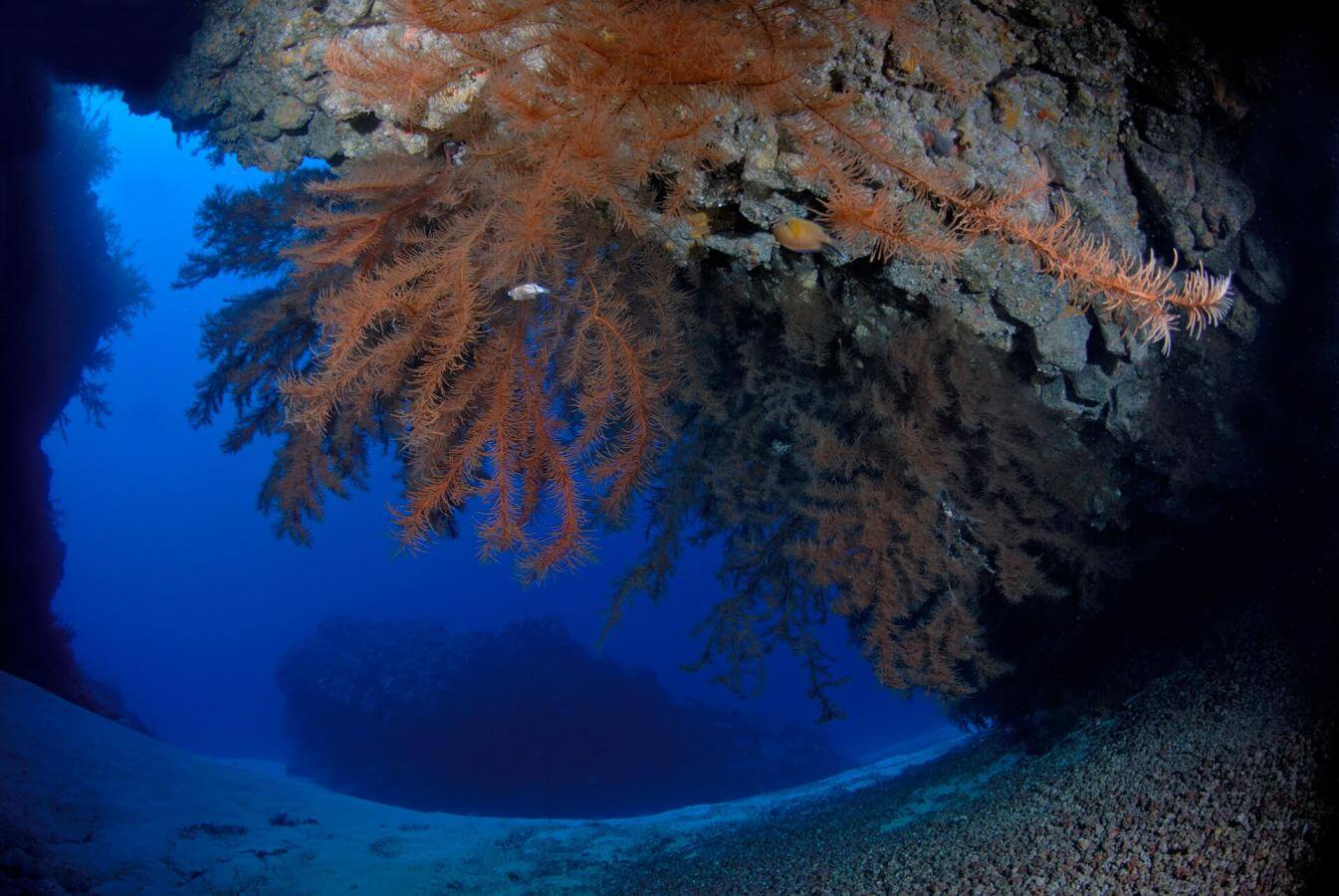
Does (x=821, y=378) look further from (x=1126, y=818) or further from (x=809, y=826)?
(x=809, y=826)

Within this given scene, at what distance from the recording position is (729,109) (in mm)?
2986

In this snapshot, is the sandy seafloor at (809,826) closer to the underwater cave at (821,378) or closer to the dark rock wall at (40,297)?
the underwater cave at (821,378)

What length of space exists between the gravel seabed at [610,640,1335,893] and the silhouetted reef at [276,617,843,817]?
41.7 ft

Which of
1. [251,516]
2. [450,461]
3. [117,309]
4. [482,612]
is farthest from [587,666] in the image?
[251,516]

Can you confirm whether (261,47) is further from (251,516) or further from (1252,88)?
(251,516)

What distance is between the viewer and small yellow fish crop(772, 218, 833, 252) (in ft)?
10.7

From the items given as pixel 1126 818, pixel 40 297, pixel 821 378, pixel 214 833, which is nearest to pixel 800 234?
pixel 821 378

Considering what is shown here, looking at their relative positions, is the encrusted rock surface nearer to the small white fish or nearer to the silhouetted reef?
the small white fish

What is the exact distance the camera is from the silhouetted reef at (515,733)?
15633 millimetres

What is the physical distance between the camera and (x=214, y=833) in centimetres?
498

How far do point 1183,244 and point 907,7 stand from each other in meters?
2.60

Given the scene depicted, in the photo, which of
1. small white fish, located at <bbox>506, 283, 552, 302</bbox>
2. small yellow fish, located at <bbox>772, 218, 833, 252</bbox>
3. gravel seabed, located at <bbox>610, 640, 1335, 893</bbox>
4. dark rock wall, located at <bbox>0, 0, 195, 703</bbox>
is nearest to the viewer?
gravel seabed, located at <bbox>610, 640, 1335, 893</bbox>

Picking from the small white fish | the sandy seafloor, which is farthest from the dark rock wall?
the small white fish

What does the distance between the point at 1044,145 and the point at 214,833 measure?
26.7 ft
